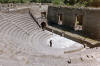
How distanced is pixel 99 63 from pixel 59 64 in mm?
2361

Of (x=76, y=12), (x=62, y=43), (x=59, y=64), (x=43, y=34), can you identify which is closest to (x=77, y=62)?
(x=59, y=64)

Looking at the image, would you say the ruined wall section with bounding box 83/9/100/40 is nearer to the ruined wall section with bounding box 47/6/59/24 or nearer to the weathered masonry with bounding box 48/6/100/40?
the weathered masonry with bounding box 48/6/100/40

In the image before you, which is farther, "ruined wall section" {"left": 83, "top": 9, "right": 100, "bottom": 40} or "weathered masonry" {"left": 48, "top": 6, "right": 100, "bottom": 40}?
"weathered masonry" {"left": 48, "top": 6, "right": 100, "bottom": 40}

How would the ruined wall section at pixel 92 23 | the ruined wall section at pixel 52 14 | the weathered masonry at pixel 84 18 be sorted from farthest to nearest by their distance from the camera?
the ruined wall section at pixel 52 14 → the weathered masonry at pixel 84 18 → the ruined wall section at pixel 92 23

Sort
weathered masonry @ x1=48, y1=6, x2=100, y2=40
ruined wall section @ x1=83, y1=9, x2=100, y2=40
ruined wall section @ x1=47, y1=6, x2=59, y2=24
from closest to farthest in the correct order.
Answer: ruined wall section @ x1=83, y1=9, x2=100, y2=40 < weathered masonry @ x1=48, y1=6, x2=100, y2=40 < ruined wall section @ x1=47, y1=6, x2=59, y2=24

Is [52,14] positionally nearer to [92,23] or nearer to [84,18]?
[84,18]

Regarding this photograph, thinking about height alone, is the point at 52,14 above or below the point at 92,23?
above

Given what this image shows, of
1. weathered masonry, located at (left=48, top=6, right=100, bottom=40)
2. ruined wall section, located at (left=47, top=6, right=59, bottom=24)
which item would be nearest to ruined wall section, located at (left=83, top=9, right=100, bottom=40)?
weathered masonry, located at (left=48, top=6, right=100, bottom=40)

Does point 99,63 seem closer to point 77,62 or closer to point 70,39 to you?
point 77,62

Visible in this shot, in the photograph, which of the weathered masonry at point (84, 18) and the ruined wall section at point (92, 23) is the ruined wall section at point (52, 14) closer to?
the weathered masonry at point (84, 18)

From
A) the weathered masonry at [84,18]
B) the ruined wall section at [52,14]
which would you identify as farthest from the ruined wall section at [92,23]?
the ruined wall section at [52,14]

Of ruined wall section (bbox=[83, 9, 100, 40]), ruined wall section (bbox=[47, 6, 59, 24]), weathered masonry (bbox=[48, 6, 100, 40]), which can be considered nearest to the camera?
ruined wall section (bbox=[83, 9, 100, 40])

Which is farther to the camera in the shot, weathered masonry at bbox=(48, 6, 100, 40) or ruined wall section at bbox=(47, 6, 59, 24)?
ruined wall section at bbox=(47, 6, 59, 24)

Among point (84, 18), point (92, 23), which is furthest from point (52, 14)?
point (92, 23)
